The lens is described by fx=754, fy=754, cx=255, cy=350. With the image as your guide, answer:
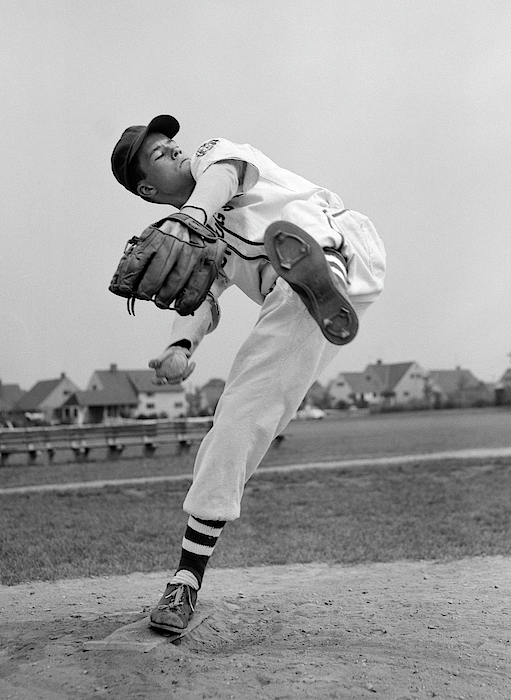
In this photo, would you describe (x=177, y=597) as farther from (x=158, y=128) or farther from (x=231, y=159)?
(x=158, y=128)

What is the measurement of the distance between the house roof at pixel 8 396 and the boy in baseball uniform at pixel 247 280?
14.1 metres

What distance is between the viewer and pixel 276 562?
4.31 meters

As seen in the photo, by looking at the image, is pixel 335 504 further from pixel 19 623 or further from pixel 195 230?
pixel 195 230

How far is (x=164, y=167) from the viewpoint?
2.38 m

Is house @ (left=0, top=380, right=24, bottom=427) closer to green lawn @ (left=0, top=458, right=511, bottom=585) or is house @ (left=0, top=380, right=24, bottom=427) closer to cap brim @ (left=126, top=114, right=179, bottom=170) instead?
green lawn @ (left=0, top=458, right=511, bottom=585)

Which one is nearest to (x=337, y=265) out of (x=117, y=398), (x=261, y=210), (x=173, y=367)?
(x=261, y=210)

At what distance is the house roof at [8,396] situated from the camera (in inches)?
641

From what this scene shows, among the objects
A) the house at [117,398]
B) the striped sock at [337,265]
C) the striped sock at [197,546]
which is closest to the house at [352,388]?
the house at [117,398]

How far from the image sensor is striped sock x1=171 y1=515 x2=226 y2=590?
2.41 meters

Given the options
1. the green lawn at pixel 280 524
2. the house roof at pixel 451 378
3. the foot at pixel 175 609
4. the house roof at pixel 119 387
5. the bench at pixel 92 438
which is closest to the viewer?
the foot at pixel 175 609

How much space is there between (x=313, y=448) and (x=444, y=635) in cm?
1408

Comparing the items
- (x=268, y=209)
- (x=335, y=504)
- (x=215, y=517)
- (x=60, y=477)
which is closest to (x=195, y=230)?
(x=268, y=209)

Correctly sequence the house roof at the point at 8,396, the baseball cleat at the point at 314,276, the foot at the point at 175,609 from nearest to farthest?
1. the baseball cleat at the point at 314,276
2. the foot at the point at 175,609
3. the house roof at the point at 8,396

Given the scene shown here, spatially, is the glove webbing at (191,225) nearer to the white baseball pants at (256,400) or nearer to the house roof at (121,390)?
the white baseball pants at (256,400)
